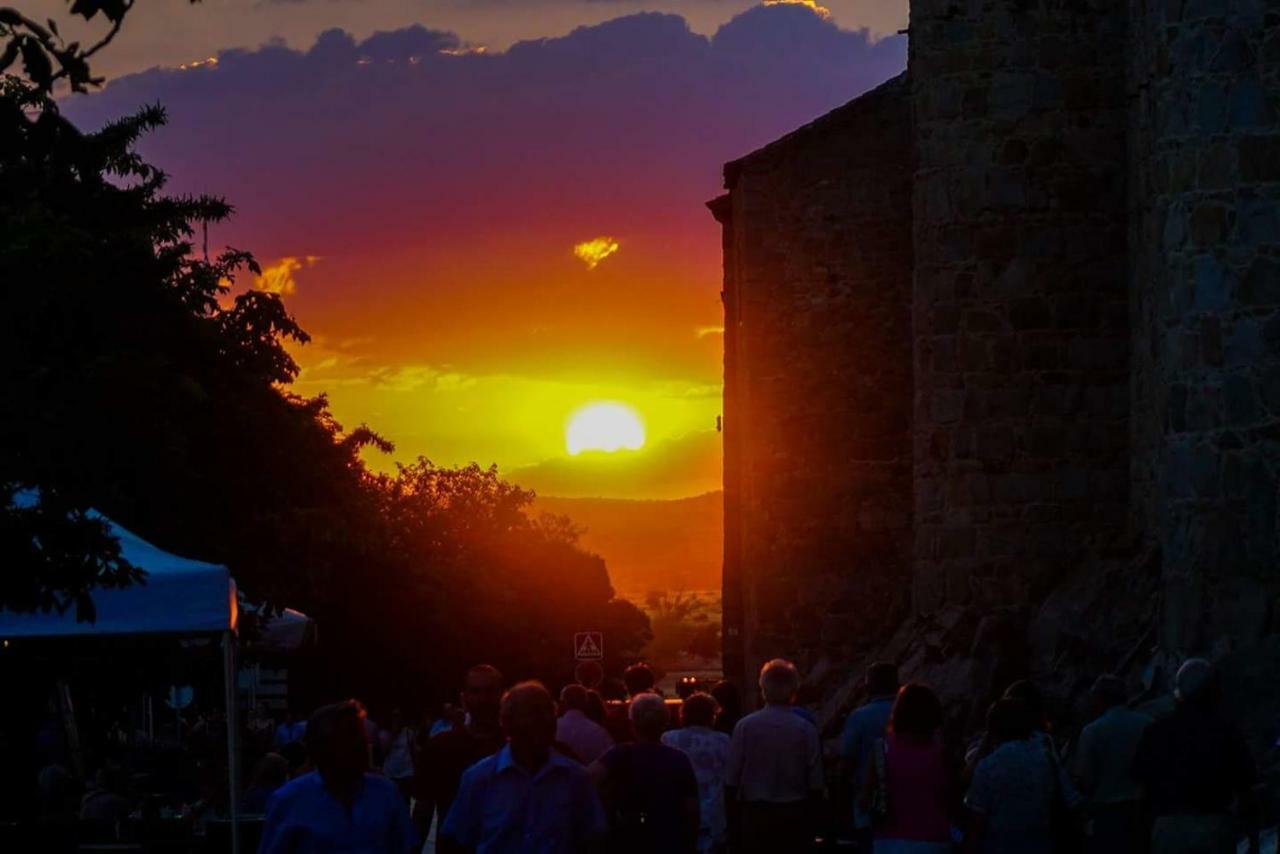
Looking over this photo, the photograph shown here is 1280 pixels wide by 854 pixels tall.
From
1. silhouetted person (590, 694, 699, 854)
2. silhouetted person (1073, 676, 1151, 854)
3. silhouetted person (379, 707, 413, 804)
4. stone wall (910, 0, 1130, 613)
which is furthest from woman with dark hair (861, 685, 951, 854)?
silhouetted person (379, 707, 413, 804)

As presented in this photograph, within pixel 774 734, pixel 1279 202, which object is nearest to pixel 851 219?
pixel 1279 202

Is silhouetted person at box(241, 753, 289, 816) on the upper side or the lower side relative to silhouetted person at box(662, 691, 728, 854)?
lower

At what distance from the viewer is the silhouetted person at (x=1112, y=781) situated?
49.0 feet

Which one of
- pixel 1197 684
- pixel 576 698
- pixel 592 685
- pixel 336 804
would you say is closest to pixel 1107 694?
pixel 1197 684

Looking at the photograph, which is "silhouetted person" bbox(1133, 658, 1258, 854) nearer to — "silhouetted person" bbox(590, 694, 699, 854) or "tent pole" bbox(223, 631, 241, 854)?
"silhouetted person" bbox(590, 694, 699, 854)

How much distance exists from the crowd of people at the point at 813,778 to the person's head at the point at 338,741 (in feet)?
1.44

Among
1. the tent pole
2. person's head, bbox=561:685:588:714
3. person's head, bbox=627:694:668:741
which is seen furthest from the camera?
person's head, bbox=561:685:588:714

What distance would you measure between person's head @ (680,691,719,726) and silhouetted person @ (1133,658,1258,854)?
3.26 meters

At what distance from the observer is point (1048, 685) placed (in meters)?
24.5

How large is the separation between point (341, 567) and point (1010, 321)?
2819 cm

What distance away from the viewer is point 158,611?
638 inches

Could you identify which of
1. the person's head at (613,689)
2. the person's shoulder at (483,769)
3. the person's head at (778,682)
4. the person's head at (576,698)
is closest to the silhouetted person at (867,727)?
the person's head at (778,682)

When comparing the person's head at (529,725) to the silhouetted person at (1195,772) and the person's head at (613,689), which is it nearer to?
the silhouetted person at (1195,772)

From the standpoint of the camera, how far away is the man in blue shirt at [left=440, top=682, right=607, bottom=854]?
10.9 m
